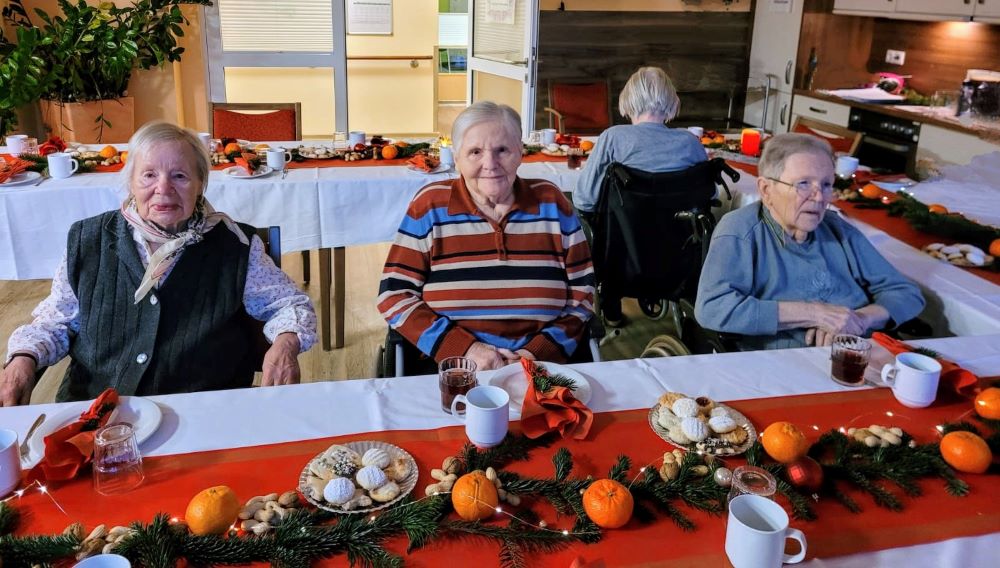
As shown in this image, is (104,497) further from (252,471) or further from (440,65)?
(440,65)

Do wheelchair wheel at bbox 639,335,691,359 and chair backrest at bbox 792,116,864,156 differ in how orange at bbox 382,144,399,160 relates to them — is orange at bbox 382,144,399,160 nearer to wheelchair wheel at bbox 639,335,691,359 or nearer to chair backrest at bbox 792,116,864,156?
wheelchair wheel at bbox 639,335,691,359

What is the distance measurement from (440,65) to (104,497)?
7250mm

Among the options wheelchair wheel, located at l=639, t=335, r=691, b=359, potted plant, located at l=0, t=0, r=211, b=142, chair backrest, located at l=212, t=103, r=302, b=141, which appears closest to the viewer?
wheelchair wheel, located at l=639, t=335, r=691, b=359

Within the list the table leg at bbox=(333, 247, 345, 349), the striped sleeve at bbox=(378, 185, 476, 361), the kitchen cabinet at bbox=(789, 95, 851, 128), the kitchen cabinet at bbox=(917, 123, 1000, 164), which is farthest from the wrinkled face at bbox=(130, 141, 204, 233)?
the kitchen cabinet at bbox=(789, 95, 851, 128)

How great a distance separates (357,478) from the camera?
109 cm

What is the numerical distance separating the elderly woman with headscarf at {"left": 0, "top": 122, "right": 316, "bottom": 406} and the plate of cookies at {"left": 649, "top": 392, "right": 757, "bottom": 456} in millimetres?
811

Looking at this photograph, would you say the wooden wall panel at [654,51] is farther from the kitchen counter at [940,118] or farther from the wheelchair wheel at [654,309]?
the wheelchair wheel at [654,309]

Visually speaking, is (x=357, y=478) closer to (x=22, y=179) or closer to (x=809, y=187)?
(x=809, y=187)

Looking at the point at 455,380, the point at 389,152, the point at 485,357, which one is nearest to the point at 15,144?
the point at 389,152

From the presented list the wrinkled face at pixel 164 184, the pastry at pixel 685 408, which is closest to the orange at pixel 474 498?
the pastry at pixel 685 408

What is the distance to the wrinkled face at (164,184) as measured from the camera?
1.64 meters

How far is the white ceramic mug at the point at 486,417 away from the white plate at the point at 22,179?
2.26 metres

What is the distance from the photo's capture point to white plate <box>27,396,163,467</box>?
1183 mm

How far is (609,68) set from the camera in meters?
5.57
